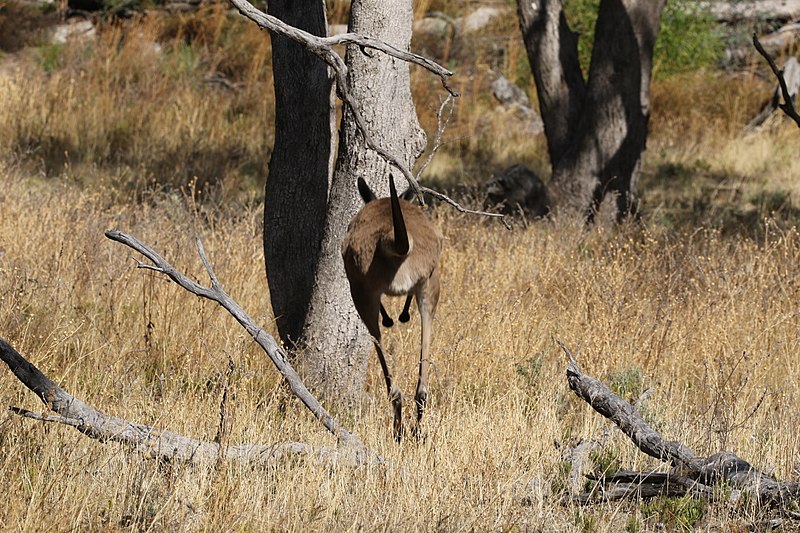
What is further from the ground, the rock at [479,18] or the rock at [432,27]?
the rock at [479,18]

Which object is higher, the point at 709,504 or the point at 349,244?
the point at 349,244

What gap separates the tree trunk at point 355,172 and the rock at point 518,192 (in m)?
5.09

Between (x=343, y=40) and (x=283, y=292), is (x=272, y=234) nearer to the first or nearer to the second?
(x=283, y=292)

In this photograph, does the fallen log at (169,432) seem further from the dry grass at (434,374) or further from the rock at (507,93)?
the rock at (507,93)

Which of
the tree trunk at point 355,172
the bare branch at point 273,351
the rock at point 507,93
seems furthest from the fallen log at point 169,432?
the rock at point 507,93

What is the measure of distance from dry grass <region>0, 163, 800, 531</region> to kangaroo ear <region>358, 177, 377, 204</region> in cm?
106

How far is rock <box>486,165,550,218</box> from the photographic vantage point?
10312mm

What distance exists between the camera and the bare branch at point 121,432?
3875mm

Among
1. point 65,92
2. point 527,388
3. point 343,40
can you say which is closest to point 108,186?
point 65,92

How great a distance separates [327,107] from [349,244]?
3.91 ft

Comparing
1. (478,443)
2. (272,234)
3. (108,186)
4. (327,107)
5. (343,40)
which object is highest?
(343,40)

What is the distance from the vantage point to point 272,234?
570 centimetres

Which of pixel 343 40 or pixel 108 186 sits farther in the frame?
pixel 108 186

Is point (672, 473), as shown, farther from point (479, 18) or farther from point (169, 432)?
point (479, 18)
